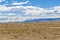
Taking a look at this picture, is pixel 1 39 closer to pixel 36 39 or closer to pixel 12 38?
pixel 12 38

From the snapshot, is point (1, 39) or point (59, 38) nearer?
point (1, 39)

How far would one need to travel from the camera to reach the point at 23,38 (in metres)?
31.7

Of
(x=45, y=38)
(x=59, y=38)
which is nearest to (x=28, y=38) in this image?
(x=45, y=38)

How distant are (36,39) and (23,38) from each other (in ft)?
5.80

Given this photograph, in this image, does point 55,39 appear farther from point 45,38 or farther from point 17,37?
point 17,37

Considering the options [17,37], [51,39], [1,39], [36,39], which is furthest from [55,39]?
[1,39]

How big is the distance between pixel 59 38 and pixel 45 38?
6.79 feet

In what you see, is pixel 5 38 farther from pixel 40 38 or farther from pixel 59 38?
pixel 59 38

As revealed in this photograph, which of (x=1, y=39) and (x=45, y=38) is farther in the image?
(x=45, y=38)

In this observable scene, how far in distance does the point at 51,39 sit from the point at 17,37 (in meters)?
4.70

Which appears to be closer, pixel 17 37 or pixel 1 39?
pixel 1 39

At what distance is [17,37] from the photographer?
106 feet

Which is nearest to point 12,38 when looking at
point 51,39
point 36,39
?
point 36,39

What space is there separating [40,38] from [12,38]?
392cm
